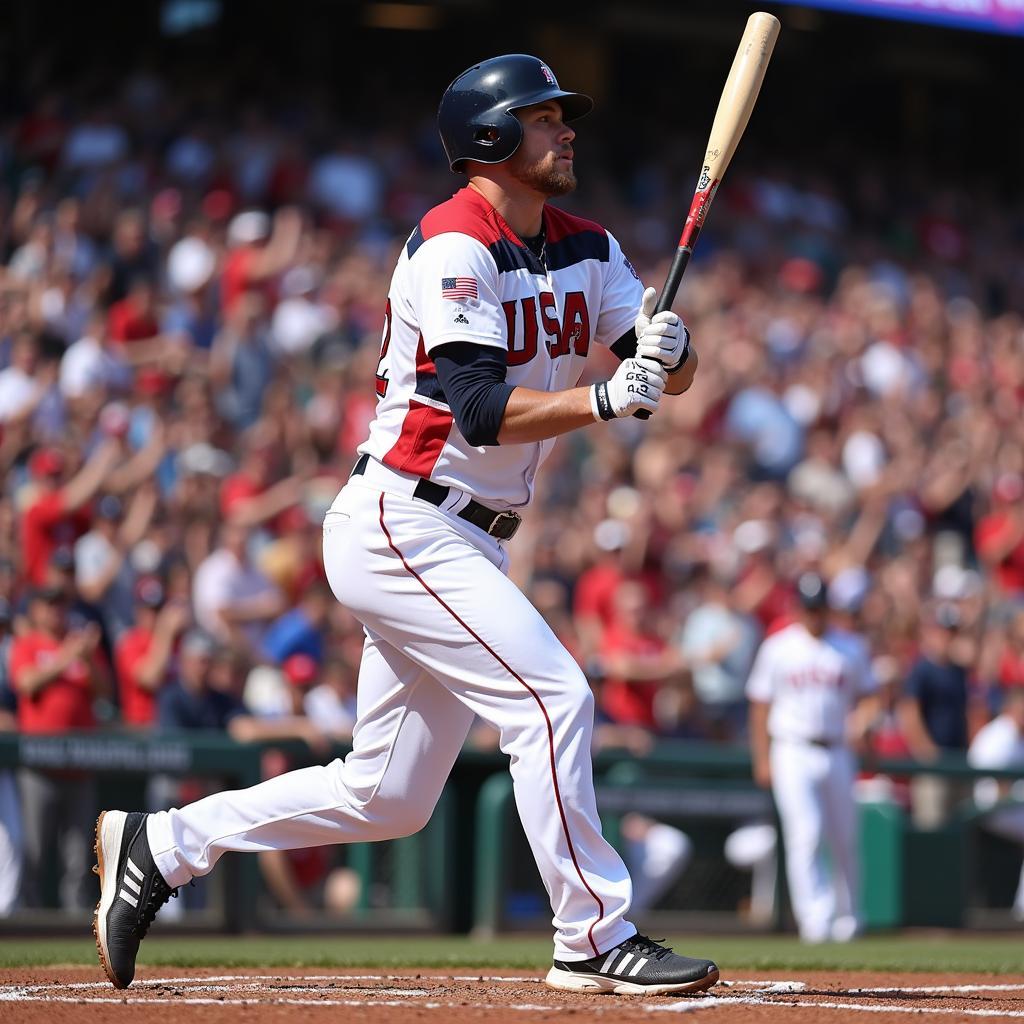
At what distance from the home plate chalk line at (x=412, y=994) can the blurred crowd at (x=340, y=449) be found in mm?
3054

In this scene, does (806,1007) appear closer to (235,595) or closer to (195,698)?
(195,698)

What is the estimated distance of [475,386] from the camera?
4398mm

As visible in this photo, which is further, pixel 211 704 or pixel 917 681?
pixel 917 681

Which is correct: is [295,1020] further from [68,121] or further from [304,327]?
[68,121]

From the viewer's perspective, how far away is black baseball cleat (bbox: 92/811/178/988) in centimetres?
471

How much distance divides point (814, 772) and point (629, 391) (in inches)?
210

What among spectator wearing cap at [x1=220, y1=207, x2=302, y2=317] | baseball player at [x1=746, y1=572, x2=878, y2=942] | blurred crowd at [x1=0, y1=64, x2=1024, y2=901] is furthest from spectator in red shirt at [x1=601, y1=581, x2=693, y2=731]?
spectator wearing cap at [x1=220, y1=207, x2=302, y2=317]

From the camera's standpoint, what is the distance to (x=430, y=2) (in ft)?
54.8

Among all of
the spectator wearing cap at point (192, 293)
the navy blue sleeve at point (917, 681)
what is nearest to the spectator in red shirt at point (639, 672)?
the navy blue sleeve at point (917, 681)

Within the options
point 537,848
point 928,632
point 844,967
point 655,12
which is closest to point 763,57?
point 537,848

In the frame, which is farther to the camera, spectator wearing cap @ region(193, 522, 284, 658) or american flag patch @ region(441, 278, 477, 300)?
spectator wearing cap @ region(193, 522, 284, 658)

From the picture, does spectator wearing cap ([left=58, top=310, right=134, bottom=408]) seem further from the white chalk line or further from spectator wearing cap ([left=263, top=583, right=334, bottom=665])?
the white chalk line

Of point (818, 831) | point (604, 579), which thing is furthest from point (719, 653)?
point (818, 831)

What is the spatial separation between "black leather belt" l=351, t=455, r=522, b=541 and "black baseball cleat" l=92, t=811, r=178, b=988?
1085mm
